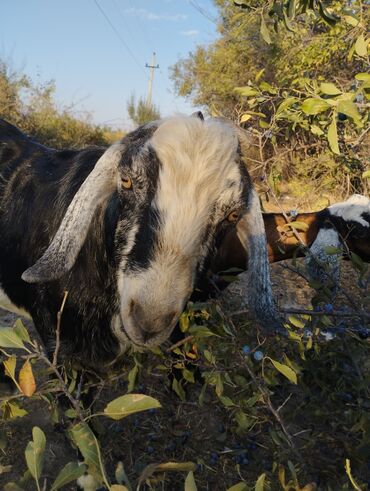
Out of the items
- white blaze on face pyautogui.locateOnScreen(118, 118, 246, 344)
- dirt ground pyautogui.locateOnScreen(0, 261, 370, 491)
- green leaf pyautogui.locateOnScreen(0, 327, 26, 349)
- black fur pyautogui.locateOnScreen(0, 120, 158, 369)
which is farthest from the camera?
black fur pyautogui.locateOnScreen(0, 120, 158, 369)

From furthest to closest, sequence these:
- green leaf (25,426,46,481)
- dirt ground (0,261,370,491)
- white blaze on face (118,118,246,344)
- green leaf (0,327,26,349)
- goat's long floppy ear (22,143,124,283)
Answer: goat's long floppy ear (22,143,124,283) < dirt ground (0,261,370,491) < white blaze on face (118,118,246,344) < green leaf (0,327,26,349) < green leaf (25,426,46,481)

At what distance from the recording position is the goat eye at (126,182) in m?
2.33

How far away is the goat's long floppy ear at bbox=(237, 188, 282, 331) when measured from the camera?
2.74 m

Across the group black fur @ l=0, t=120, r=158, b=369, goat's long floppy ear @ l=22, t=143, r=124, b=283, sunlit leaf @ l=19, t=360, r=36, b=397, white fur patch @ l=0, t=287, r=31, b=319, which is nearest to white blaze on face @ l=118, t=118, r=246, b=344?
black fur @ l=0, t=120, r=158, b=369

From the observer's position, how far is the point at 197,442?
2902 millimetres

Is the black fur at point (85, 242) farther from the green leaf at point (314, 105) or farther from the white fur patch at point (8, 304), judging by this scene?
the green leaf at point (314, 105)

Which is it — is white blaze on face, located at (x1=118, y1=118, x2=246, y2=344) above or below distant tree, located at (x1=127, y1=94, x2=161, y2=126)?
below

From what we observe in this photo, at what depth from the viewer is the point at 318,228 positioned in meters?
4.96

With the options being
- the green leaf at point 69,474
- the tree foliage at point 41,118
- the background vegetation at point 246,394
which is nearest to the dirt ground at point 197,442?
the background vegetation at point 246,394

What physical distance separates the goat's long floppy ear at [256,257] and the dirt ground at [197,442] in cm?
29

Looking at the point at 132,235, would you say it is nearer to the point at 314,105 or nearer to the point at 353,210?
the point at 314,105

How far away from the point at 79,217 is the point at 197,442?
1.65 metres

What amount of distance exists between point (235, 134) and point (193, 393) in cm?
219

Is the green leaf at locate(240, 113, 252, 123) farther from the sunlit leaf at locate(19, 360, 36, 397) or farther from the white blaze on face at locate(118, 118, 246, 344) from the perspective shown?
the sunlit leaf at locate(19, 360, 36, 397)
